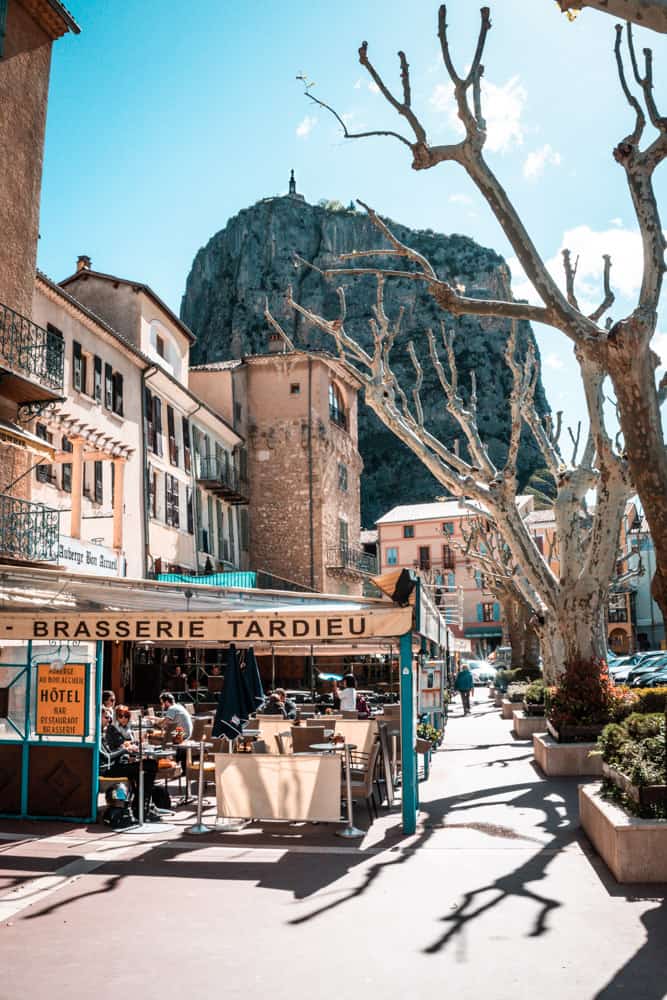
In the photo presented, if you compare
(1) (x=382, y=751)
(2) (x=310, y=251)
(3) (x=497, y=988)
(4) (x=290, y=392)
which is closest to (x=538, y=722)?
(1) (x=382, y=751)

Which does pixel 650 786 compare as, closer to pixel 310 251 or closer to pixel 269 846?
pixel 269 846

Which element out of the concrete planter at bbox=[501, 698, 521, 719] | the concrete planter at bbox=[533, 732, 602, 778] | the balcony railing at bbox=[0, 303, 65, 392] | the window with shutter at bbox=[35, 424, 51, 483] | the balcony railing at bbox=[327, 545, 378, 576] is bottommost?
the concrete planter at bbox=[501, 698, 521, 719]

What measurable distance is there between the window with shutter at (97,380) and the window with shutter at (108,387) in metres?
0.36

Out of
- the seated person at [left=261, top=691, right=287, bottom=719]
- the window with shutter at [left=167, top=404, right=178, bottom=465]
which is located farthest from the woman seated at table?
the window with shutter at [left=167, top=404, right=178, bottom=465]

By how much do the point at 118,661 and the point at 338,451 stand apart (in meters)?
21.1

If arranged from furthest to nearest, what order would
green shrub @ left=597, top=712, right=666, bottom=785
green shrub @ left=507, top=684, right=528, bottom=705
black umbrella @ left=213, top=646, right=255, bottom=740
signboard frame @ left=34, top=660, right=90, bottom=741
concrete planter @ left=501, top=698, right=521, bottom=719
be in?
concrete planter @ left=501, top=698, right=521, bottom=719
green shrub @ left=507, top=684, right=528, bottom=705
black umbrella @ left=213, top=646, right=255, bottom=740
signboard frame @ left=34, top=660, right=90, bottom=741
green shrub @ left=597, top=712, right=666, bottom=785

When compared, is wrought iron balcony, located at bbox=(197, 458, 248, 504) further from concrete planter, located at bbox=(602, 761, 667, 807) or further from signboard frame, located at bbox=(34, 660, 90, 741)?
concrete planter, located at bbox=(602, 761, 667, 807)

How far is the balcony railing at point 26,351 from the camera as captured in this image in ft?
57.3

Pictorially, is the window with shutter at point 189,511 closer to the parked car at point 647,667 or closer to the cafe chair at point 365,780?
the parked car at point 647,667

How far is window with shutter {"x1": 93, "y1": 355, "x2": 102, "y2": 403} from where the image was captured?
81.0 ft

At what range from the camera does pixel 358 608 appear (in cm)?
1030

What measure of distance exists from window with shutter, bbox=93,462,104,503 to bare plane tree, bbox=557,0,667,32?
2010 cm

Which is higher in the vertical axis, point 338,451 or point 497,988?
point 338,451

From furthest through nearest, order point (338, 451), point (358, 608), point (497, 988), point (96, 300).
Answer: point (338, 451) → point (96, 300) → point (358, 608) → point (497, 988)
